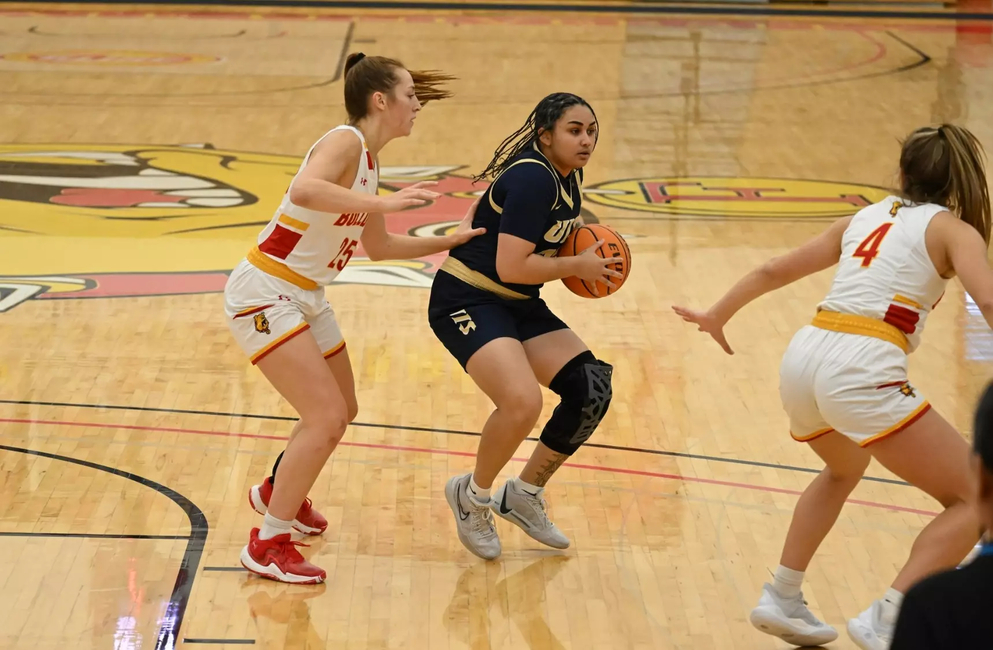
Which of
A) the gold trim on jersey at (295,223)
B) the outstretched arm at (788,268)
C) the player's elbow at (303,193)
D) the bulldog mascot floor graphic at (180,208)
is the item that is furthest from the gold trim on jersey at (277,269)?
the bulldog mascot floor graphic at (180,208)

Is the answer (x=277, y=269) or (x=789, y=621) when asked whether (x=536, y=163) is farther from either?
(x=789, y=621)

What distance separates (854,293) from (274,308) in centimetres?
184

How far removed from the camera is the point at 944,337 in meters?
6.76

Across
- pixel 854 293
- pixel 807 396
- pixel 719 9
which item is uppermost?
pixel 854 293

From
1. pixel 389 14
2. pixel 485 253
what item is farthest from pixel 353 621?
pixel 389 14

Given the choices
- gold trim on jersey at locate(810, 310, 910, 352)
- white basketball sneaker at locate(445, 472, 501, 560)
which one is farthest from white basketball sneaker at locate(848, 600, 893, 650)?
white basketball sneaker at locate(445, 472, 501, 560)

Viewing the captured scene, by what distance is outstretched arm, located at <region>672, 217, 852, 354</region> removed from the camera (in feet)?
11.9

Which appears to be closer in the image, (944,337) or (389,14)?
(944,337)

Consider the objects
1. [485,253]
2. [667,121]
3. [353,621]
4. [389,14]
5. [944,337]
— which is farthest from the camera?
[389,14]

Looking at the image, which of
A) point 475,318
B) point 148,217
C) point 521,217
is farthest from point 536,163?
point 148,217

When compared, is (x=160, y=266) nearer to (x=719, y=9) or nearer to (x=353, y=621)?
(x=353, y=621)

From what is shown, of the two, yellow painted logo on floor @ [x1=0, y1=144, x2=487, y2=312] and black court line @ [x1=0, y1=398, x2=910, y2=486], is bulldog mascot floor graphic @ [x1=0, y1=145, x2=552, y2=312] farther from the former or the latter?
black court line @ [x1=0, y1=398, x2=910, y2=486]

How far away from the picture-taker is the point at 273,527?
13.4 ft

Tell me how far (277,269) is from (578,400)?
1117 mm
